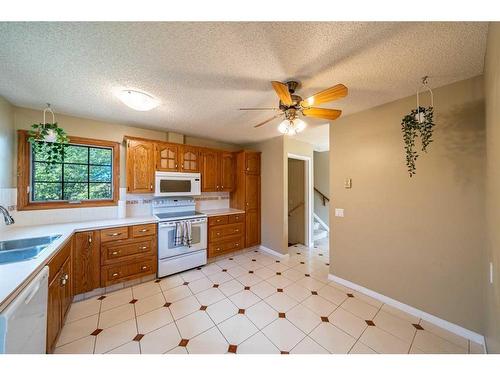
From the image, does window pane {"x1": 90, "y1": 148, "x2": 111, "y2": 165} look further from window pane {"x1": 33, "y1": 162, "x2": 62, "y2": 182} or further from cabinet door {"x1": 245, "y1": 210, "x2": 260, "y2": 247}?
cabinet door {"x1": 245, "y1": 210, "x2": 260, "y2": 247}

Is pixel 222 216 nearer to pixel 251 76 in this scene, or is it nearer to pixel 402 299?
pixel 251 76

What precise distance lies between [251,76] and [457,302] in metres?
2.85

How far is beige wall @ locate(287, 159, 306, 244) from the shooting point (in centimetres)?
422

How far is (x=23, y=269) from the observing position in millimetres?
1093

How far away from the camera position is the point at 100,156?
279 cm

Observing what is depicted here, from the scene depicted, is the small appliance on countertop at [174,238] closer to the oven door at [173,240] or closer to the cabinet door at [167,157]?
the oven door at [173,240]

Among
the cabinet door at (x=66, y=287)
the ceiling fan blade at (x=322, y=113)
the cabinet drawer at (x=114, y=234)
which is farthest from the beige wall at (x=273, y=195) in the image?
the cabinet door at (x=66, y=287)

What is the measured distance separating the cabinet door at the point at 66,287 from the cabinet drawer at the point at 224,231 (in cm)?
178

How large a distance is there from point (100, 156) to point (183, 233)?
1.78 m

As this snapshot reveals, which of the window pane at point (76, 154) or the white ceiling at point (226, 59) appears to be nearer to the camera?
the white ceiling at point (226, 59)

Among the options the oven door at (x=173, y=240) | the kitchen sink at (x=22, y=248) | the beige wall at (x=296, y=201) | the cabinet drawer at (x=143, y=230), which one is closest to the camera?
the kitchen sink at (x=22, y=248)

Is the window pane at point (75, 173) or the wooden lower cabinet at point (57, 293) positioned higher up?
the window pane at point (75, 173)

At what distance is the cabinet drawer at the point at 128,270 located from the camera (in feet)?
7.50

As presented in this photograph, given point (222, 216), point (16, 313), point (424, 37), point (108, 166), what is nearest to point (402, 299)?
point (424, 37)
